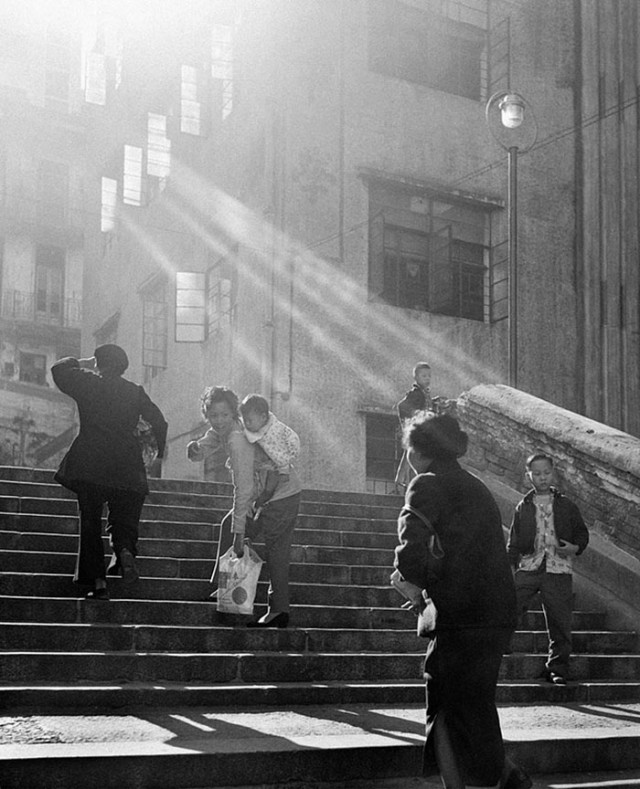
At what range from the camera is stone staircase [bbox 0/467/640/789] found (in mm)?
4789

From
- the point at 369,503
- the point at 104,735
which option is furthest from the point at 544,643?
the point at 104,735

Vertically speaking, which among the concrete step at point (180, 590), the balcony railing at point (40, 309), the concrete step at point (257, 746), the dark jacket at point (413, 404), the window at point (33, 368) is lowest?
the concrete step at point (257, 746)

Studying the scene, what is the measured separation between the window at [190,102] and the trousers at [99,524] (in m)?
12.9

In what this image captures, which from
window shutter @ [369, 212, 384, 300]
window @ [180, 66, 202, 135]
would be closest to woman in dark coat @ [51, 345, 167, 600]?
window shutter @ [369, 212, 384, 300]

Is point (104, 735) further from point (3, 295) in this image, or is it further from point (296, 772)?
point (3, 295)

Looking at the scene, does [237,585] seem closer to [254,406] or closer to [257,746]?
[254,406]

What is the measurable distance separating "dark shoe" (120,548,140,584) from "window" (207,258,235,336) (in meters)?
9.93

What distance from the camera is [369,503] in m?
10.7

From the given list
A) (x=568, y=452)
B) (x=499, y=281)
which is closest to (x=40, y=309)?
(x=499, y=281)

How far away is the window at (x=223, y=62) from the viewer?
17484 mm

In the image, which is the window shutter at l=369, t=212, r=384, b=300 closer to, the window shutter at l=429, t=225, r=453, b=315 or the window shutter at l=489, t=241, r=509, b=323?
the window shutter at l=429, t=225, r=453, b=315

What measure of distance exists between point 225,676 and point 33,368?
102ft

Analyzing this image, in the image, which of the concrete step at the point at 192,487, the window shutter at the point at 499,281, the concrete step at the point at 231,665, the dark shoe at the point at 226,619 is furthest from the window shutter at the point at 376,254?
the dark shoe at the point at 226,619

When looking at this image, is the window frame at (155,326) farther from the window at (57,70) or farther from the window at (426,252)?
the window at (57,70)
